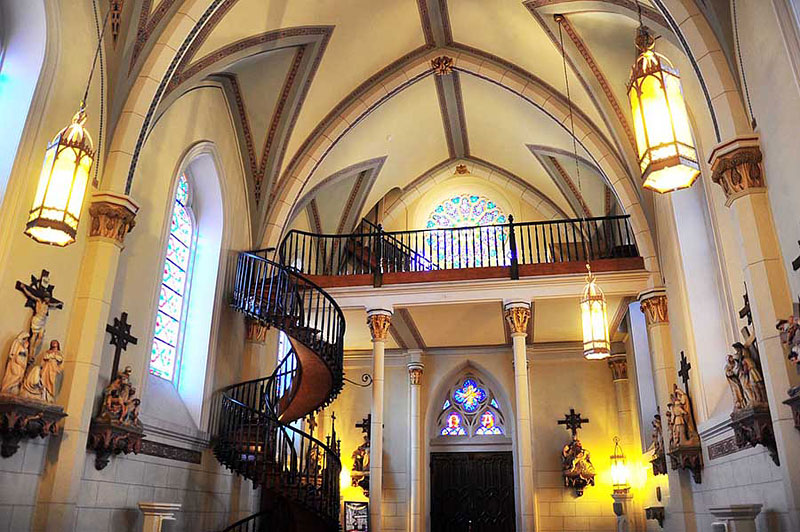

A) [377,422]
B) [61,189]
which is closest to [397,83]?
[377,422]

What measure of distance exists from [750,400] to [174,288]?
23.3 feet

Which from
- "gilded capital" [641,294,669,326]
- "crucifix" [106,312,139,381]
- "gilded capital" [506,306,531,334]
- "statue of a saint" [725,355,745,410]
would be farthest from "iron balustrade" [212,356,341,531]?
"gilded capital" [641,294,669,326]

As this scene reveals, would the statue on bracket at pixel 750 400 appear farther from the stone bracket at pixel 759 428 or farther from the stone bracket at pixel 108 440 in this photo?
the stone bracket at pixel 108 440

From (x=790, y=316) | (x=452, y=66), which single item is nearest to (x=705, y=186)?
(x=790, y=316)

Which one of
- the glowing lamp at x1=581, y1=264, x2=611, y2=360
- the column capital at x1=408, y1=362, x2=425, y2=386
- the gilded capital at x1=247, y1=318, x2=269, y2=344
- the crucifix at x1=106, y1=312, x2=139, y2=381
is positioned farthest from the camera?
the column capital at x1=408, y1=362, x2=425, y2=386

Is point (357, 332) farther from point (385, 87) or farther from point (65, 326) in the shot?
point (65, 326)

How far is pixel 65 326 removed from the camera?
629cm

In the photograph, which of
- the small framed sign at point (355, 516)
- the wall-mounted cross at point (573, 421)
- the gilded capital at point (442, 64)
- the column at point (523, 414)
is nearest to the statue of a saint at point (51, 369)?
the column at point (523, 414)

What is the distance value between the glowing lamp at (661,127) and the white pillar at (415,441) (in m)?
10.9

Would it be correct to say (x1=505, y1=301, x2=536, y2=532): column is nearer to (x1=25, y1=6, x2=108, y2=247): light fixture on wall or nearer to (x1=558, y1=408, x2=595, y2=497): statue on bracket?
(x1=558, y1=408, x2=595, y2=497): statue on bracket

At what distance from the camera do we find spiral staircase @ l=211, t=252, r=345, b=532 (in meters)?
8.46

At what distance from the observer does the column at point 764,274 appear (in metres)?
4.86

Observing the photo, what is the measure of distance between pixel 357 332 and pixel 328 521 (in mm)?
5020

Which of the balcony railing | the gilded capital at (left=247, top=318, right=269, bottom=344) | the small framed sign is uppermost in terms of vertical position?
the balcony railing
